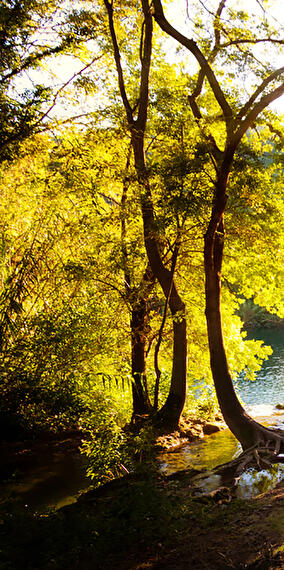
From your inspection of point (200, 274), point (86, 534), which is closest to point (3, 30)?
point (200, 274)

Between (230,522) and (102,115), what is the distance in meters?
8.38

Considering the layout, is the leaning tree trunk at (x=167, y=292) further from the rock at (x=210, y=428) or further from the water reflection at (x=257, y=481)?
the water reflection at (x=257, y=481)

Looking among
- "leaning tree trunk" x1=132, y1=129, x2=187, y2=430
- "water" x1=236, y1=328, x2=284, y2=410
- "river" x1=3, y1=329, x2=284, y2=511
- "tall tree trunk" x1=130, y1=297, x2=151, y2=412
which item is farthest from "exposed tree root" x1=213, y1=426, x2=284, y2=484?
"water" x1=236, y1=328, x2=284, y2=410

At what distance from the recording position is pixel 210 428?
12891 mm

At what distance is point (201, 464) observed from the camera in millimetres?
9469

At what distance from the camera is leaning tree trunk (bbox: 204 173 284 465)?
8117 millimetres

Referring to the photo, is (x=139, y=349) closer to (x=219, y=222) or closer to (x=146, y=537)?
(x=219, y=222)

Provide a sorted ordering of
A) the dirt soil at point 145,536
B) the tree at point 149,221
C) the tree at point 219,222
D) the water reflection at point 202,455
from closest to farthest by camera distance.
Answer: the dirt soil at point 145,536 → the tree at point 219,222 → the tree at point 149,221 → the water reflection at point 202,455

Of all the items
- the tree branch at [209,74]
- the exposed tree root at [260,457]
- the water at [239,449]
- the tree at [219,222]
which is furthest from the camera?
the tree branch at [209,74]

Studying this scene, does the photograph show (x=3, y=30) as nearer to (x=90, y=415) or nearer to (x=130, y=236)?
(x=130, y=236)

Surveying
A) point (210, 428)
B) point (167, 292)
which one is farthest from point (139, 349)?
point (210, 428)

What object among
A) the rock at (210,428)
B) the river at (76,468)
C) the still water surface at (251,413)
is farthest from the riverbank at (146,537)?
the rock at (210,428)

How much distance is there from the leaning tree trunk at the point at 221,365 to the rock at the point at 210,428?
442 centimetres

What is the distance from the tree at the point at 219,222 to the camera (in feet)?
26.5
